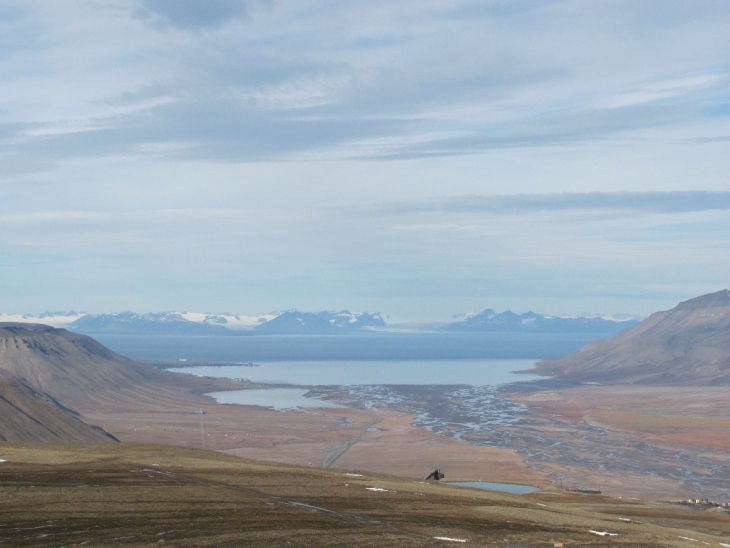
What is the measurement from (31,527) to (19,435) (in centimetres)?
6062

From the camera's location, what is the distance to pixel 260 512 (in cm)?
3694

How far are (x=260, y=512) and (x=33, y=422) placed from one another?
65.1m

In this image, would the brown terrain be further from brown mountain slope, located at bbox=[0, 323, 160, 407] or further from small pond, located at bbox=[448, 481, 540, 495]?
small pond, located at bbox=[448, 481, 540, 495]

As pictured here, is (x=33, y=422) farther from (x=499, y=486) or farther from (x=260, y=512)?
(x=260, y=512)

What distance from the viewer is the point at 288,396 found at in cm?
19362

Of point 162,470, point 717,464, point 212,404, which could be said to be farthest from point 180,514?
point 212,404

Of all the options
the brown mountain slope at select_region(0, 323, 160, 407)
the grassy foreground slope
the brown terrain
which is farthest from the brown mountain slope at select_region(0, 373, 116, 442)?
the brown mountain slope at select_region(0, 323, 160, 407)

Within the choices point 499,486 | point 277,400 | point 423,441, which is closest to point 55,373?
point 277,400

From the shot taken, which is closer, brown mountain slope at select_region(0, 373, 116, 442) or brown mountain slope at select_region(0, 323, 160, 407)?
brown mountain slope at select_region(0, 373, 116, 442)

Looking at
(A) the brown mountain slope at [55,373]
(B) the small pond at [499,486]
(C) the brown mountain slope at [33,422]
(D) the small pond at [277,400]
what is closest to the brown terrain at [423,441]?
(C) the brown mountain slope at [33,422]

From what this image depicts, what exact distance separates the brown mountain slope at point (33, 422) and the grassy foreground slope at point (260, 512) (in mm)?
31177

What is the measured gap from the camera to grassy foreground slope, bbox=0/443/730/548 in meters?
31.2

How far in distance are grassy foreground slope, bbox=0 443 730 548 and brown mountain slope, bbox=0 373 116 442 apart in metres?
31.2

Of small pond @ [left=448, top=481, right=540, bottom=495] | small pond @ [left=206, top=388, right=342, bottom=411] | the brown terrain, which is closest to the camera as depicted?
the brown terrain
